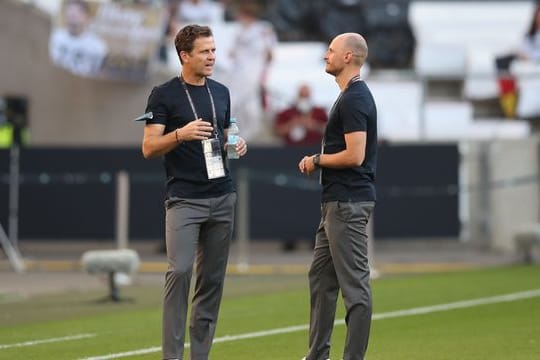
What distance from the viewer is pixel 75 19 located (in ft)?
74.6

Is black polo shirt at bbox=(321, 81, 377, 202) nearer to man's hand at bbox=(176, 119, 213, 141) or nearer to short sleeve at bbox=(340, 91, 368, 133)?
short sleeve at bbox=(340, 91, 368, 133)

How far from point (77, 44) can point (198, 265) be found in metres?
14.9

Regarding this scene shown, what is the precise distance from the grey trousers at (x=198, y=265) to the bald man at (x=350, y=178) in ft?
2.23

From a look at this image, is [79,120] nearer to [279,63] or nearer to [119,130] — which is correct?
[119,130]

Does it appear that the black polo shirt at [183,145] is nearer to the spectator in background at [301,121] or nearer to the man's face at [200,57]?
the man's face at [200,57]

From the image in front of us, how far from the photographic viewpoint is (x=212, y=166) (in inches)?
326

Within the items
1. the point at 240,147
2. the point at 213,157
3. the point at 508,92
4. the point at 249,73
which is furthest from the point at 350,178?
the point at 508,92

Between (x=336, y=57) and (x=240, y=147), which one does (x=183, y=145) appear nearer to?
(x=240, y=147)

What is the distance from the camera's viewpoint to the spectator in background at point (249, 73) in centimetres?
2497

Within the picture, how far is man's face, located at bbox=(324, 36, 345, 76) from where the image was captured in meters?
8.17

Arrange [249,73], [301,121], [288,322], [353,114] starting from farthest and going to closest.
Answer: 1. [249,73]
2. [301,121]
3. [288,322]
4. [353,114]

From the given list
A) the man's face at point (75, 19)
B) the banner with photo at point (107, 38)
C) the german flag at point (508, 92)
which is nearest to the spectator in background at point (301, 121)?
the banner with photo at point (107, 38)

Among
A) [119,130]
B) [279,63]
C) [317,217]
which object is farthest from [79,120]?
[279,63]

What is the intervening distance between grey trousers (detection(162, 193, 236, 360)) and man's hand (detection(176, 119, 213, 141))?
1.47 ft
